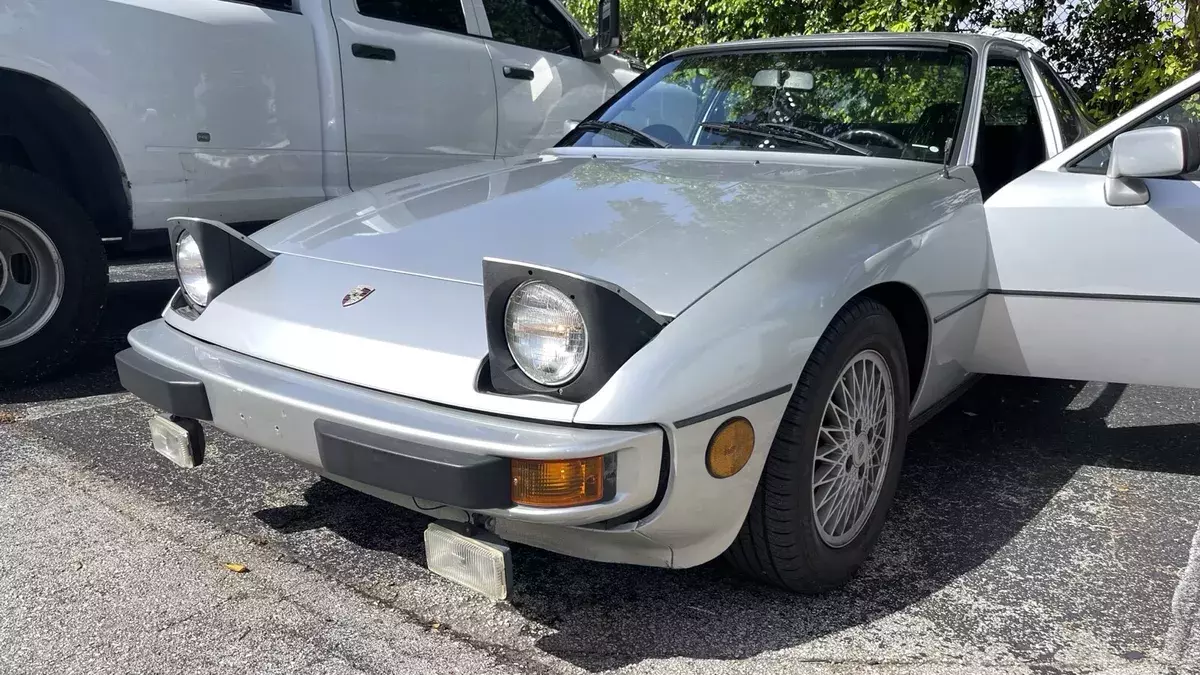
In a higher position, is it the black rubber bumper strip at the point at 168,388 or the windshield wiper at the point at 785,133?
the windshield wiper at the point at 785,133

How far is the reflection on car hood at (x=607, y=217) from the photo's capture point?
2143 millimetres

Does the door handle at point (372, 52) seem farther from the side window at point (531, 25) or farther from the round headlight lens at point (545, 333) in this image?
the round headlight lens at point (545, 333)

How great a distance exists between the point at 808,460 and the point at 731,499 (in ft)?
0.81

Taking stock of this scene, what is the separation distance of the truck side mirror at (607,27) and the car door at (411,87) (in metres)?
0.62

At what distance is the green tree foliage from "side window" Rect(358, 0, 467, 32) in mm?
4320

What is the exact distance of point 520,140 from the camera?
5215 mm

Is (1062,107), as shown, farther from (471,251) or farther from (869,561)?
(471,251)

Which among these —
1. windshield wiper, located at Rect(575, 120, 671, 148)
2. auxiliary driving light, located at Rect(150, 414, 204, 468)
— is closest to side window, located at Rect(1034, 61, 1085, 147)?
windshield wiper, located at Rect(575, 120, 671, 148)

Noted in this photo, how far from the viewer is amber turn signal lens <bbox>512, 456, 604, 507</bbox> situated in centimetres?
180

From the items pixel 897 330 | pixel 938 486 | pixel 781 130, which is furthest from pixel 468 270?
pixel 938 486

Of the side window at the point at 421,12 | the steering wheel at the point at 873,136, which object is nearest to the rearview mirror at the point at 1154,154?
the steering wheel at the point at 873,136

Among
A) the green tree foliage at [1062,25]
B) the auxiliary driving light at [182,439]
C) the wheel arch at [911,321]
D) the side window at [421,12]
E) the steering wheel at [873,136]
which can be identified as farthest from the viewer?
the green tree foliage at [1062,25]

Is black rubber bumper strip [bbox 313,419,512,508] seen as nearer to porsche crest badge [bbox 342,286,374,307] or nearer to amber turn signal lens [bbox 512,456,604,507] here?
amber turn signal lens [bbox 512,456,604,507]

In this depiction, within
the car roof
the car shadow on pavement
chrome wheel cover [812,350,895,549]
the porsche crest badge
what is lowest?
the car shadow on pavement
